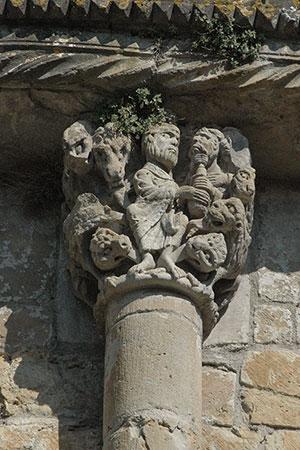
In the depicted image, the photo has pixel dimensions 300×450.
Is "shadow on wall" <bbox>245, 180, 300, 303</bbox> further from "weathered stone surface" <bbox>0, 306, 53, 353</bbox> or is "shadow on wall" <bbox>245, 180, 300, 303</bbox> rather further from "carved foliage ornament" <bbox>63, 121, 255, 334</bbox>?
"weathered stone surface" <bbox>0, 306, 53, 353</bbox>

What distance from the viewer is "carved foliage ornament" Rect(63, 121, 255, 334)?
181 inches

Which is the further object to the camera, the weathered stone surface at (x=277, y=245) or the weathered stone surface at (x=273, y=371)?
the weathered stone surface at (x=277, y=245)

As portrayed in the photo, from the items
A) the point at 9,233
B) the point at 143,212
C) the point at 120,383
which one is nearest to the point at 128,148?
the point at 143,212

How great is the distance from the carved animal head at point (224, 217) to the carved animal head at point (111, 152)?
44 centimetres

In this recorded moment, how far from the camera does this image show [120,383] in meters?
4.34

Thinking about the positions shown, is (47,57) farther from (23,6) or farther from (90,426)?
(90,426)

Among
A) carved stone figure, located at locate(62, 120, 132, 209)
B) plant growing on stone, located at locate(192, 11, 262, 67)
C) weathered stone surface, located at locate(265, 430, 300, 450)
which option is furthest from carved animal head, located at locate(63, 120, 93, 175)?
weathered stone surface, located at locate(265, 430, 300, 450)

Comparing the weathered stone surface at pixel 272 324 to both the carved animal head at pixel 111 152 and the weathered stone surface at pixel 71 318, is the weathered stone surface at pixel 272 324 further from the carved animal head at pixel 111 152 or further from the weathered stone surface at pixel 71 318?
the carved animal head at pixel 111 152

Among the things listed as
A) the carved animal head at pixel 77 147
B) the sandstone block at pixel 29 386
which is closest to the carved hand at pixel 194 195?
the carved animal head at pixel 77 147

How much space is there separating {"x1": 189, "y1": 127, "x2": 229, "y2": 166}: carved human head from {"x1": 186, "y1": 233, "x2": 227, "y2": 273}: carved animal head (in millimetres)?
463

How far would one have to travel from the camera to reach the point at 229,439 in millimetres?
4668

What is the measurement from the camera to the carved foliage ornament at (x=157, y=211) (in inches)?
181

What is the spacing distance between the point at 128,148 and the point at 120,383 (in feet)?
3.71

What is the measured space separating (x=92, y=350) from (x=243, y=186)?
98 cm
